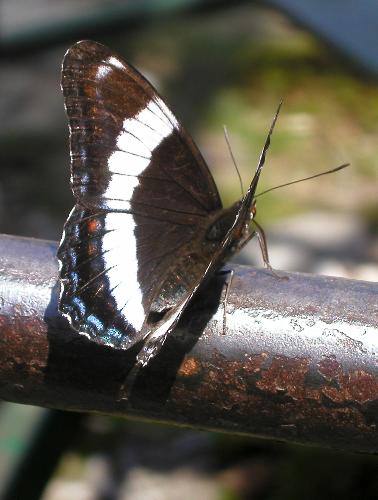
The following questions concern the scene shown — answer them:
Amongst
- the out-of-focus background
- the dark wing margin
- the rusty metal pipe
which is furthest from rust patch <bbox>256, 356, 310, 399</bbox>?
the out-of-focus background

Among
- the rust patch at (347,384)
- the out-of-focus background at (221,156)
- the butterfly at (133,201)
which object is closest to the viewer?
the rust patch at (347,384)

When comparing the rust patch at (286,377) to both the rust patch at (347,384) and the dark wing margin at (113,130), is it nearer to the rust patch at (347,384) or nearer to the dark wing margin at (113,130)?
the rust patch at (347,384)

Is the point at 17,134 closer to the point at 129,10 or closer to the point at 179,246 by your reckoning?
the point at 129,10

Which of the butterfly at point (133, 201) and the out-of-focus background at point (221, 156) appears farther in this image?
the out-of-focus background at point (221, 156)

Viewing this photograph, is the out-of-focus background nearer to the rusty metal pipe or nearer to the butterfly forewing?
the butterfly forewing

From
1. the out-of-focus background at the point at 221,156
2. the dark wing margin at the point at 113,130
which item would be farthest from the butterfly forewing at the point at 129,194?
the out-of-focus background at the point at 221,156

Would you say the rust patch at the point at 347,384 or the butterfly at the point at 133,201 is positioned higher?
the rust patch at the point at 347,384
